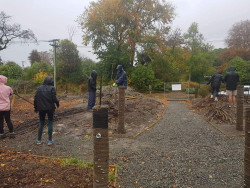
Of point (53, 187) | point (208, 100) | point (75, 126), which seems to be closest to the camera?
point (53, 187)

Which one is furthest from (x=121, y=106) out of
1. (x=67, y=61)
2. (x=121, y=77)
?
(x=67, y=61)

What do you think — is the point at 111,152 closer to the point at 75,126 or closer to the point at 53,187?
the point at 53,187

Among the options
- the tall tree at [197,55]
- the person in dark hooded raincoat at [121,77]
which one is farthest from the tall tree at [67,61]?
the person in dark hooded raincoat at [121,77]

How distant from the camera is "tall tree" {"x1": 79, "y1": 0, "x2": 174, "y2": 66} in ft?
72.4

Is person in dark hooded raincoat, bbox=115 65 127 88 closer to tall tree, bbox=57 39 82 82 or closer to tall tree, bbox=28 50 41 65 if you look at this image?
tall tree, bbox=57 39 82 82

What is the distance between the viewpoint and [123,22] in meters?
23.1

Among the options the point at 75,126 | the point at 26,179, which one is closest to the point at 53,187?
the point at 26,179

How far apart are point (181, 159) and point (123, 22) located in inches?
846

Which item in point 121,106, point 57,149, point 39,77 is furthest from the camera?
point 39,77

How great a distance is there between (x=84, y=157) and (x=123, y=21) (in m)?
21.2

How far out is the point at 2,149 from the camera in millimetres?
4625

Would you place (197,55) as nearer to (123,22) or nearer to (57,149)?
(123,22)

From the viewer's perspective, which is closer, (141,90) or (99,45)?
(141,90)

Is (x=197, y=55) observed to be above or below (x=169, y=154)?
above
